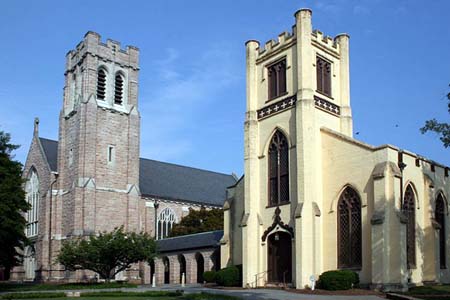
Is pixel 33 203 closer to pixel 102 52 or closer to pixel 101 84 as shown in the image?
pixel 101 84

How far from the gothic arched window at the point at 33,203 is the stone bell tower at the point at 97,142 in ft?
19.3

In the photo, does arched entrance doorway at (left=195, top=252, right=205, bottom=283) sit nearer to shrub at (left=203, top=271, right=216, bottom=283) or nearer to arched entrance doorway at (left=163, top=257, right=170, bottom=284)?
arched entrance doorway at (left=163, top=257, right=170, bottom=284)

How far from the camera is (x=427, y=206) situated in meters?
32.7

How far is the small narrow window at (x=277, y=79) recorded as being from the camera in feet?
114

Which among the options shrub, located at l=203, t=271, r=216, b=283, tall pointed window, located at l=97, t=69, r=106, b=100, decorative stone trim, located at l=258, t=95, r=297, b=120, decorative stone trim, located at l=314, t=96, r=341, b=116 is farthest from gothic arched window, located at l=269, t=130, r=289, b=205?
tall pointed window, located at l=97, t=69, r=106, b=100

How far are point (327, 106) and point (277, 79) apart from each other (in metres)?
3.52

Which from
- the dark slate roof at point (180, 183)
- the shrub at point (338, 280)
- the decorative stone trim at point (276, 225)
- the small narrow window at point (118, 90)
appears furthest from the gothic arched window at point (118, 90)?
the shrub at point (338, 280)

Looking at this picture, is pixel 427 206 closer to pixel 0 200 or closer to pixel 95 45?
pixel 0 200

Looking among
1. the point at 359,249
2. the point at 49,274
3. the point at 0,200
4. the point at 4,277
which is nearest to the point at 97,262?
the point at 0,200

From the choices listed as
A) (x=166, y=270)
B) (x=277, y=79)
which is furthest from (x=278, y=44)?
(x=166, y=270)

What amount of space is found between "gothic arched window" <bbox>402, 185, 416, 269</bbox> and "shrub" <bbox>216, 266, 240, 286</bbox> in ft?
33.7

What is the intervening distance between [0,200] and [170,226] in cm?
2978

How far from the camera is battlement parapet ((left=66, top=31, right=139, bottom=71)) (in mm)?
57406

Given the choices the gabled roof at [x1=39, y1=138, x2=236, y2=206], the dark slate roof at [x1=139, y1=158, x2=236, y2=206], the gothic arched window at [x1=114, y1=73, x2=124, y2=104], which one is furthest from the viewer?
the dark slate roof at [x1=139, y1=158, x2=236, y2=206]
